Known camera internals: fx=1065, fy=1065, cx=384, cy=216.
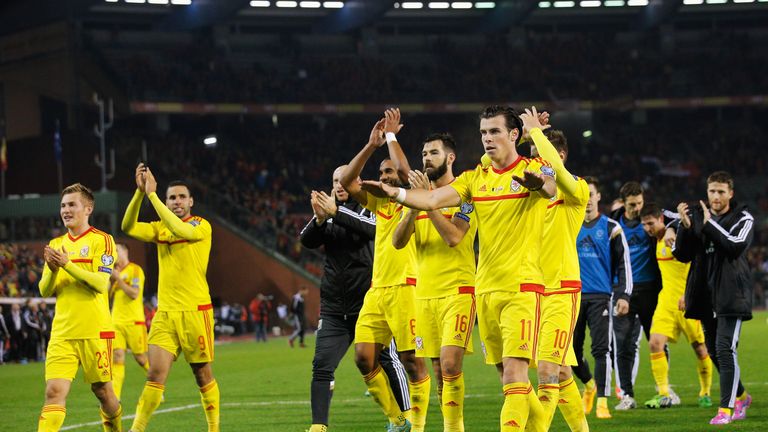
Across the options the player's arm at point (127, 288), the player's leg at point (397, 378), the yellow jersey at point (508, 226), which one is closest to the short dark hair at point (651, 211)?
the player's leg at point (397, 378)

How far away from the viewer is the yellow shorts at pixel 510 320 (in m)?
7.34

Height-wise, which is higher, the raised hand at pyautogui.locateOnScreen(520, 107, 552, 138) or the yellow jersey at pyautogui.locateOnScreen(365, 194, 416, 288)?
the raised hand at pyautogui.locateOnScreen(520, 107, 552, 138)

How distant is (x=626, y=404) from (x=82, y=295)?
20.1 feet

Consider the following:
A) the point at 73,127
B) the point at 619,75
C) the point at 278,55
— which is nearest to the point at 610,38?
the point at 619,75

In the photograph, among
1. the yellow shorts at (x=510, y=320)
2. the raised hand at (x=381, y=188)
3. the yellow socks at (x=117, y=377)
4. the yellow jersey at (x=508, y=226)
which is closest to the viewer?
the raised hand at (x=381, y=188)

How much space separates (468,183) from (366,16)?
48.8 m

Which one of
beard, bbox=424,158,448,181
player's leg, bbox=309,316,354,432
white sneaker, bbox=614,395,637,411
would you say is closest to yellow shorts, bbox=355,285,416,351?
player's leg, bbox=309,316,354,432

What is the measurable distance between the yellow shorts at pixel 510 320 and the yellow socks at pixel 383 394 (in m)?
2.71

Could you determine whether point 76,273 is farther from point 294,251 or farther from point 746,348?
point 294,251

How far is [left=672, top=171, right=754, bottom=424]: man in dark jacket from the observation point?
10.5m

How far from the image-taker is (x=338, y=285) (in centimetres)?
1010

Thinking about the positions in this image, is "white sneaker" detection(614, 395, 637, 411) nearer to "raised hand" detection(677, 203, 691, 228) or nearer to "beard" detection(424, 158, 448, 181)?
"raised hand" detection(677, 203, 691, 228)

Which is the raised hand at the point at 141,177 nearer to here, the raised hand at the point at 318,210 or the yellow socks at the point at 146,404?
the raised hand at the point at 318,210

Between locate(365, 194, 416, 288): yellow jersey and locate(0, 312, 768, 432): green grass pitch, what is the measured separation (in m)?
1.95
